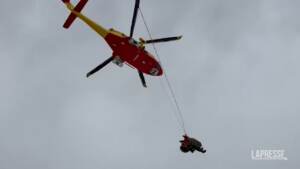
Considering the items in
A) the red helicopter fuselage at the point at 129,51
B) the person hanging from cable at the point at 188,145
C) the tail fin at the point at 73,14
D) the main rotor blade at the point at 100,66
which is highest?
the tail fin at the point at 73,14

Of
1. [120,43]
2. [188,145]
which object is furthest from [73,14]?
[188,145]

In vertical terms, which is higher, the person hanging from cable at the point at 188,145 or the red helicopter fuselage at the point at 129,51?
the red helicopter fuselage at the point at 129,51

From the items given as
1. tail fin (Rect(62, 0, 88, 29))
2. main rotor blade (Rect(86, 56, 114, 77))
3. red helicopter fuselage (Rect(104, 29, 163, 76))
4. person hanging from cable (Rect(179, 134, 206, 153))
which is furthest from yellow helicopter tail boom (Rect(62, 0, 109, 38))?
person hanging from cable (Rect(179, 134, 206, 153))

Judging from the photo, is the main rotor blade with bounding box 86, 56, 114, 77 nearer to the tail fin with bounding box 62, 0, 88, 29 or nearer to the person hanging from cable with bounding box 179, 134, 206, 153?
the tail fin with bounding box 62, 0, 88, 29

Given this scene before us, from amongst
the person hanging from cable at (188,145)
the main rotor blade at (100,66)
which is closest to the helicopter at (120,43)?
the main rotor blade at (100,66)

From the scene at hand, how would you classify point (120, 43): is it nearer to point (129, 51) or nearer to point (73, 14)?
point (129, 51)

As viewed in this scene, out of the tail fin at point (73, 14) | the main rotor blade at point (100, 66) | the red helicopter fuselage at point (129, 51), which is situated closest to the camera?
the tail fin at point (73, 14)

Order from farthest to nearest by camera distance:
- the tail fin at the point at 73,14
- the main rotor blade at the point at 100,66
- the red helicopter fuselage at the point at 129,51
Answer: the main rotor blade at the point at 100,66 → the red helicopter fuselage at the point at 129,51 → the tail fin at the point at 73,14

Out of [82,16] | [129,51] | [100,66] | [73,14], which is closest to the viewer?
[82,16]

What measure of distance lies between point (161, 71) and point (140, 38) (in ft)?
24.0

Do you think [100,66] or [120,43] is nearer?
[120,43]

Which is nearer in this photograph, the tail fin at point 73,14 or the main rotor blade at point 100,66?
the tail fin at point 73,14

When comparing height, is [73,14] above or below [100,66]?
above

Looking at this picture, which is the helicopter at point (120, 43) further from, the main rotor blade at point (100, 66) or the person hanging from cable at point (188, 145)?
the person hanging from cable at point (188, 145)
